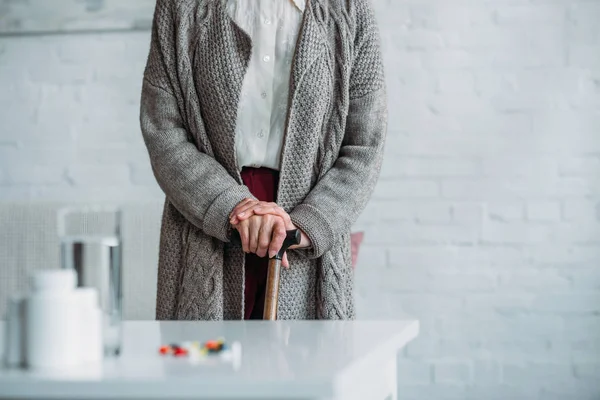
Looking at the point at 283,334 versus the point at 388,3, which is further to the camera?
the point at 388,3

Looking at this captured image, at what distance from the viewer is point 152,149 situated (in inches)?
56.6

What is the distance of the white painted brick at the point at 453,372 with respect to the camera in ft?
8.39

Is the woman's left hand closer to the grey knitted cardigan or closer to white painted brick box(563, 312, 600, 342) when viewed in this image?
the grey knitted cardigan

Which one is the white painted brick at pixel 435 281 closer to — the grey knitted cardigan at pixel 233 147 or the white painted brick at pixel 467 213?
the white painted brick at pixel 467 213

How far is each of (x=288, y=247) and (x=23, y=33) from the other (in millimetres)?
1805

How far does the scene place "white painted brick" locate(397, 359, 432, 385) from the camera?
258 cm

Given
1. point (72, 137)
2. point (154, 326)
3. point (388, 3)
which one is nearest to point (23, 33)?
point (72, 137)

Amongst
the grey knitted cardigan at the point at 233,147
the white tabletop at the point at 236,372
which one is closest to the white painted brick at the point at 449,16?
the grey knitted cardigan at the point at 233,147

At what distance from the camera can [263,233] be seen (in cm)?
124

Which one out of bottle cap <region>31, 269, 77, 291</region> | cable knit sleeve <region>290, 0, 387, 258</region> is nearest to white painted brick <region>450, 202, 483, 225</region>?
cable knit sleeve <region>290, 0, 387, 258</region>

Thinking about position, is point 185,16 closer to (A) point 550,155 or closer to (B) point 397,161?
(B) point 397,161

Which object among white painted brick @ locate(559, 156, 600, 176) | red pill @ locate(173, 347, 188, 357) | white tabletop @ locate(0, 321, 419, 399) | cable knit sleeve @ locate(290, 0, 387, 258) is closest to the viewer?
white tabletop @ locate(0, 321, 419, 399)

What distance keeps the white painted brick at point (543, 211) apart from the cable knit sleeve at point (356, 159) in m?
1.18

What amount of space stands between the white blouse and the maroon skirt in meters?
0.02
